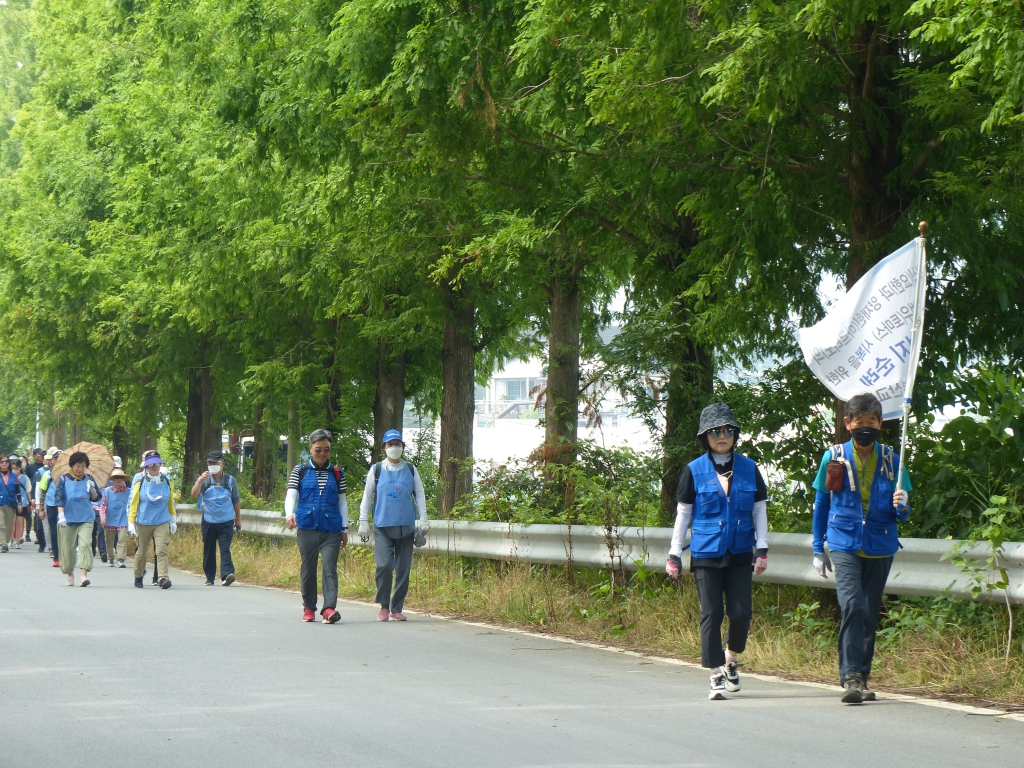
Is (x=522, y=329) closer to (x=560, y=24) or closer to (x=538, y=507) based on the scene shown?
(x=538, y=507)

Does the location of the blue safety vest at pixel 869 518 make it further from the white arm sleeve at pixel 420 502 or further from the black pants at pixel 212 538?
the black pants at pixel 212 538

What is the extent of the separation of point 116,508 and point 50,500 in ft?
5.86

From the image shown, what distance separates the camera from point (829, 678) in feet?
30.2

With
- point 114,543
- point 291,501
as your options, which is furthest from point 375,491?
point 114,543

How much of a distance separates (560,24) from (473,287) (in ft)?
37.5

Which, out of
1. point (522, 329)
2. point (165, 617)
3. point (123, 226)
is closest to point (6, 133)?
point (123, 226)

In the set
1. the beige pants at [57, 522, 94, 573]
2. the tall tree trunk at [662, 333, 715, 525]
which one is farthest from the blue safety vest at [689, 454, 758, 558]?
the beige pants at [57, 522, 94, 573]

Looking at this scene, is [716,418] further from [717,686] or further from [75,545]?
[75,545]

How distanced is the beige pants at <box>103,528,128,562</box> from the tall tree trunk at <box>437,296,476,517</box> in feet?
21.6

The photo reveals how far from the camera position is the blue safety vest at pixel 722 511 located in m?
8.65

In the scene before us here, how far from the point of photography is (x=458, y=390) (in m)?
21.9

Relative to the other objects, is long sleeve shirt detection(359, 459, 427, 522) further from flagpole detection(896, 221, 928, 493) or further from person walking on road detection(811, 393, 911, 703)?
person walking on road detection(811, 393, 911, 703)

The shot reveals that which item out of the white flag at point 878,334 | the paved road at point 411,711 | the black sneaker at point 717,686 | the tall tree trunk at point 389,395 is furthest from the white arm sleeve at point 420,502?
the tall tree trunk at point 389,395

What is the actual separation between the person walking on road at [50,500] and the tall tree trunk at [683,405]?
1268cm
